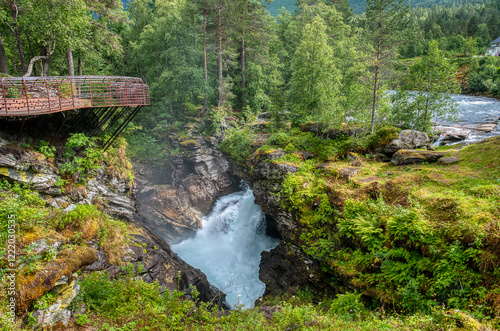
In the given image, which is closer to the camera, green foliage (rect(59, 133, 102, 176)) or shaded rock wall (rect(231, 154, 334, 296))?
green foliage (rect(59, 133, 102, 176))

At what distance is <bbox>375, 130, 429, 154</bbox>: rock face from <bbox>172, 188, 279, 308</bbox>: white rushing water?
10984mm

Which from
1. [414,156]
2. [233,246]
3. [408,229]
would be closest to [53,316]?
[408,229]

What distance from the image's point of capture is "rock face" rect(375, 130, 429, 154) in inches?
590

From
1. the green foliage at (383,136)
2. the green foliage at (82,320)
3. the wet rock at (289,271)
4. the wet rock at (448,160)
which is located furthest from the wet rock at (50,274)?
the green foliage at (383,136)

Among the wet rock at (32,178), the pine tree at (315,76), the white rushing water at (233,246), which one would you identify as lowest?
the white rushing water at (233,246)

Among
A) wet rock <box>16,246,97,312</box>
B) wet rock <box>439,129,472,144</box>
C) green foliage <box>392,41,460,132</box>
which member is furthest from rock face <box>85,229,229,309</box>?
wet rock <box>439,129,472,144</box>

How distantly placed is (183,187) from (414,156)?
18.8 m

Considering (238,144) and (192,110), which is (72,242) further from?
(192,110)

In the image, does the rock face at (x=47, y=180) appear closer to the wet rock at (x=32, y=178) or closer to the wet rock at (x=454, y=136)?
the wet rock at (x=32, y=178)

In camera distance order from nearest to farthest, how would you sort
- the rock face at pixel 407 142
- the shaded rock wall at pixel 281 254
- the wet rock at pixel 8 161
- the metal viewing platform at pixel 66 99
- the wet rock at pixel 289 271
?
the wet rock at pixel 8 161 < the metal viewing platform at pixel 66 99 < the wet rock at pixel 289 271 < the shaded rock wall at pixel 281 254 < the rock face at pixel 407 142

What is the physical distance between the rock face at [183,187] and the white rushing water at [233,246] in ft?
3.35

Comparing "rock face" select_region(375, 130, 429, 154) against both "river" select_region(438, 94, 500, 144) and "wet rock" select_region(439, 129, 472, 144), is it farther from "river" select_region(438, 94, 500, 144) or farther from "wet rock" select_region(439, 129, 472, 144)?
"river" select_region(438, 94, 500, 144)

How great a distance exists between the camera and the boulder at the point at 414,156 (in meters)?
13.1

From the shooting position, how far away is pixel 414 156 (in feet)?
43.8
